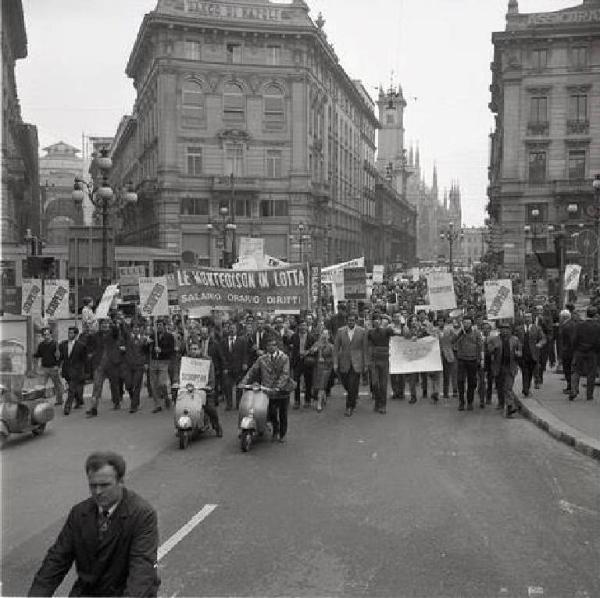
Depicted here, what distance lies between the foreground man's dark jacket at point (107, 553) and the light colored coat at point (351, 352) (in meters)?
10.5

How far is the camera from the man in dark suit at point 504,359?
13977 millimetres

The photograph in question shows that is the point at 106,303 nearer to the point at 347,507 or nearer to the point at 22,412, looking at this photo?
the point at 22,412

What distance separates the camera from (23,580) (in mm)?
6148

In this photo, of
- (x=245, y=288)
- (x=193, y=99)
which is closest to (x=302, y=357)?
(x=245, y=288)

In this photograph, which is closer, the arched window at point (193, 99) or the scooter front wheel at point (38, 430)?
the scooter front wheel at point (38, 430)

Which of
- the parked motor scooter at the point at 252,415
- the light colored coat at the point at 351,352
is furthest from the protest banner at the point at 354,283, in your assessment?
the parked motor scooter at the point at 252,415

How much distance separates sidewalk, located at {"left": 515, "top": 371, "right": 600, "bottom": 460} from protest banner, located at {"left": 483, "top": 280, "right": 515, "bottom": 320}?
1575 millimetres

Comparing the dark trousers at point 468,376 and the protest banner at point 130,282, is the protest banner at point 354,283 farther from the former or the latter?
the dark trousers at point 468,376

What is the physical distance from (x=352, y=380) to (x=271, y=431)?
2.55 metres

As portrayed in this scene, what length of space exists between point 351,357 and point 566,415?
3.91 m

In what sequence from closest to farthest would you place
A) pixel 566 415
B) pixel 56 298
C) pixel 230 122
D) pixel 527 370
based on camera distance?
pixel 566 415
pixel 527 370
pixel 56 298
pixel 230 122

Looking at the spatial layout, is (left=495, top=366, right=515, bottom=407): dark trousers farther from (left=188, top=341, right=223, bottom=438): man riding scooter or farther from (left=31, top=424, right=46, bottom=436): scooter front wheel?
(left=31, top=424, right=46, bottom=436): scooter front wheel

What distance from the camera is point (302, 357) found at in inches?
601

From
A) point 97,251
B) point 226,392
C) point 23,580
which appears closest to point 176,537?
point 23,580
